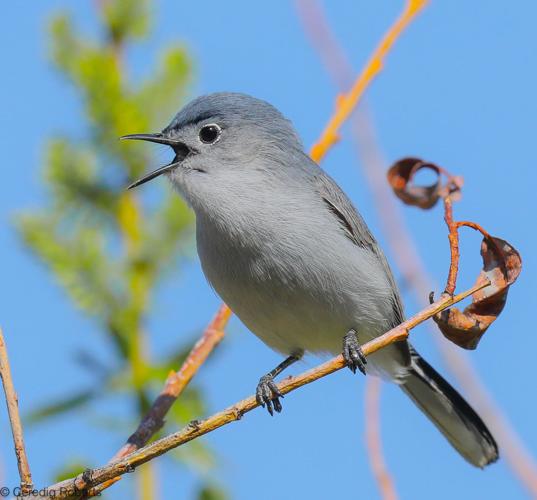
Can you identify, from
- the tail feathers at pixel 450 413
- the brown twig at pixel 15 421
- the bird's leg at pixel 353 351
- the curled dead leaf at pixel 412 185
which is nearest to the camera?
the brown twig at pixel 15 421

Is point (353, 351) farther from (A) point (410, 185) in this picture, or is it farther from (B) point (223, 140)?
(B) point (223, 140)

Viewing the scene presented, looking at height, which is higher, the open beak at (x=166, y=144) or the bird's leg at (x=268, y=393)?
the open beak at (x=166, y=144)

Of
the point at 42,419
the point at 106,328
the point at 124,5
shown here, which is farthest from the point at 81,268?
the point at 124,5

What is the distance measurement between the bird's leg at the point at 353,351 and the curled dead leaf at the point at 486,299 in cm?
63

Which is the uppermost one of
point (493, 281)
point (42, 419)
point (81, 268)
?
point (81, 268)

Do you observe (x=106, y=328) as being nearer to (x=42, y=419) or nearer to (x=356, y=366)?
(x=42, y=419)

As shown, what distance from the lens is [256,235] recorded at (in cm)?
306

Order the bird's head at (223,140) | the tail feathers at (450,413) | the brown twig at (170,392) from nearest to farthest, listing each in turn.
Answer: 1. the brown twig at (170,392)
2. the bird's head at (223,140)
3. the tail feathers at (450,413)

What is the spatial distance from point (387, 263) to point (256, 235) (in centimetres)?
72

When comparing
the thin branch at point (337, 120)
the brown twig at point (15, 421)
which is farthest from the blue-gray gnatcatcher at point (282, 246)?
the brown twig at point (15, 421)

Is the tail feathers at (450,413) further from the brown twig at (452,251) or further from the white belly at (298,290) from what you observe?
the brown twig at (452,251)

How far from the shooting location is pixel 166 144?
324cm

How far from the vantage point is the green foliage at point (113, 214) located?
255 cm

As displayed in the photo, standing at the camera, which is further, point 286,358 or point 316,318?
point 286,358
